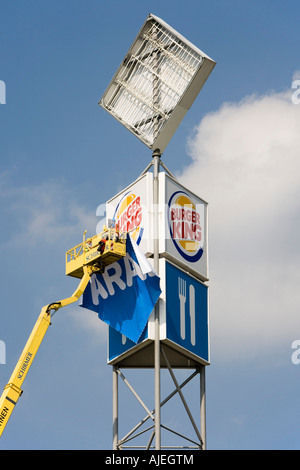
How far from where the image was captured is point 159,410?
2719 inches

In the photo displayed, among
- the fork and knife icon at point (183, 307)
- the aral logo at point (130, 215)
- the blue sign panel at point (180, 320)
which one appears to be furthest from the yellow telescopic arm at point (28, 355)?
the fork and knife icon at point (183, 307)

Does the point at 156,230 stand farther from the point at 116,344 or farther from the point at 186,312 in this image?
the point at 116,344

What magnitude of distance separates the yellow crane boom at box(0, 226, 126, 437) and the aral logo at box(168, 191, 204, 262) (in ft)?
12.5

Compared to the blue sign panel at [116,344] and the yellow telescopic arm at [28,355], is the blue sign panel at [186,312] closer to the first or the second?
the blue sign panel at [116,344]

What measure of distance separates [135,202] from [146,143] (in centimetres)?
522

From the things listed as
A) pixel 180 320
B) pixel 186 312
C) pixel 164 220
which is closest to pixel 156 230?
pixel 164 220

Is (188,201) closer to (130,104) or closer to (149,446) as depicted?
(130,104)

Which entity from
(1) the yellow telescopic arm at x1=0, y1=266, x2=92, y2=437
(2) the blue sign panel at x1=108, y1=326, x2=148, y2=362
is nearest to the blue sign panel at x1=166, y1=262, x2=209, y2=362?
(2) the blue sign panel at x1=108, y1=326, x2=148, y2=362

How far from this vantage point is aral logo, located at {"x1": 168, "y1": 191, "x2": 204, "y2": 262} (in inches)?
2869

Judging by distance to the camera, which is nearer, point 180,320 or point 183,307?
point 180,320

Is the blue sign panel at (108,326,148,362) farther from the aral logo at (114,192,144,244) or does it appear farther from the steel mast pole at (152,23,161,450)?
the aral logo at (114,192,144,244)

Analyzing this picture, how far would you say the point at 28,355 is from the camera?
232 feet

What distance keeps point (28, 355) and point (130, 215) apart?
12.2 meters

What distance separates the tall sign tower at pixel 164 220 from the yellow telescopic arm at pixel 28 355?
409 cm
